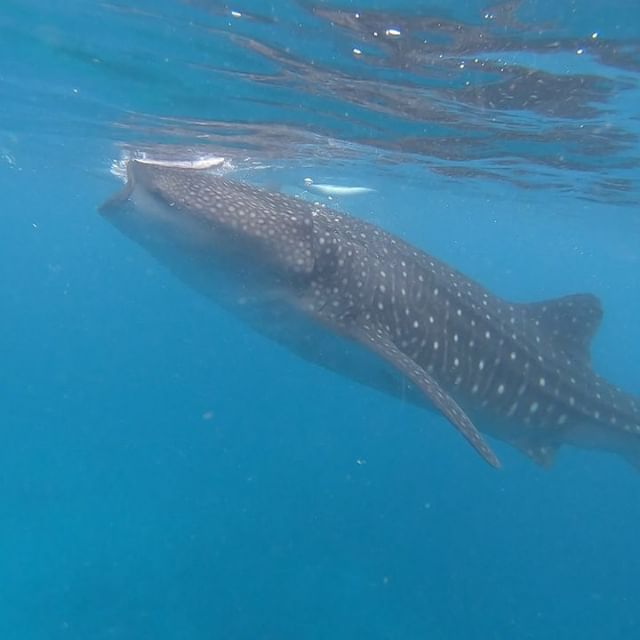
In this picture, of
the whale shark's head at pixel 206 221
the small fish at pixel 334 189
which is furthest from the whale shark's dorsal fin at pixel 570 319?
the small fish at pixel 334 189

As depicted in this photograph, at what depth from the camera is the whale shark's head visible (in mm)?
5945

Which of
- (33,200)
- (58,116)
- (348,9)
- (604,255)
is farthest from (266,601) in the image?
(33,200)

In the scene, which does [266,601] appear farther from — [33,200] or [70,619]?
[33,200]

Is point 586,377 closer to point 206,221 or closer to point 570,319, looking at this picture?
point 570,319

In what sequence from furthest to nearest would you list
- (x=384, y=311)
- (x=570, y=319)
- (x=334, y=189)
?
1. (x=334, y=189)
2. (x=570, y=319)
3. (x=384, y=311)

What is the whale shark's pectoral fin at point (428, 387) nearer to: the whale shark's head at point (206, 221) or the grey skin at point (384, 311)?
the grey skin at point (384, 311)

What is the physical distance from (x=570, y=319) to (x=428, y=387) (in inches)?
133

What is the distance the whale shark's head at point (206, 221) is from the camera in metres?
5.95

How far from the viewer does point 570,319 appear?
845 cm

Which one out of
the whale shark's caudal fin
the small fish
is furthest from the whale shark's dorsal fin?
the small fish

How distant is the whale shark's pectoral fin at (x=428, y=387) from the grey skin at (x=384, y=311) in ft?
0.05

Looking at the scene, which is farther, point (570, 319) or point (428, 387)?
point (570, 319)

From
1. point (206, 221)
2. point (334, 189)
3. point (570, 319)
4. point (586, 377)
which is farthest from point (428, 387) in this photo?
point (334, 189)

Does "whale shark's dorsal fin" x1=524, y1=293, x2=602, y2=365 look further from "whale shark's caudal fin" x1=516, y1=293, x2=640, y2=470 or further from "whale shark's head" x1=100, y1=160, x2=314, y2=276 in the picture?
"whale shark's head" x1=100, y1=160, x2=314, y2=276
